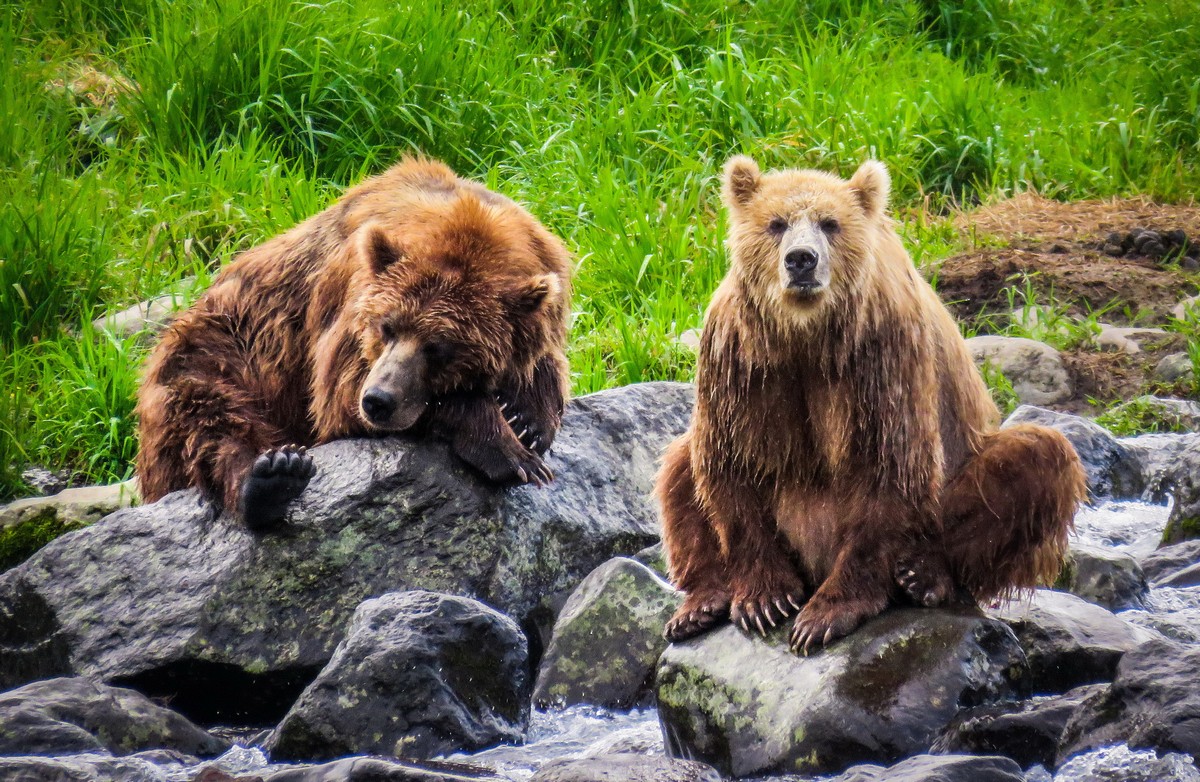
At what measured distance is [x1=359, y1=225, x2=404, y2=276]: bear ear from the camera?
541 cm

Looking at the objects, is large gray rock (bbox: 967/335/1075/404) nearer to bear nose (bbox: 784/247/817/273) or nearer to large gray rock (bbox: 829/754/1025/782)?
bear nose (bbox: 784/247/817/273)

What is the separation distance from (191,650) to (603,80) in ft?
22.6

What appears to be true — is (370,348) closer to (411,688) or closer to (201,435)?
(201,435)

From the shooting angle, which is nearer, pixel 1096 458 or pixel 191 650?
pixel 191 650

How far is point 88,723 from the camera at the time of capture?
169 inches

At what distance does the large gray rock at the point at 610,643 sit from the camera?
192 inches

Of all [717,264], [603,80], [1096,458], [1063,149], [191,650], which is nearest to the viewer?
[191,650]

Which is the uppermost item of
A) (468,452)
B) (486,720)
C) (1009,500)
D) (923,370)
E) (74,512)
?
(923,370)

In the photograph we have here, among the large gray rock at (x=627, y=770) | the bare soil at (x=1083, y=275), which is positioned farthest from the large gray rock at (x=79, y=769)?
the bare soil at (x=1083, y=275)

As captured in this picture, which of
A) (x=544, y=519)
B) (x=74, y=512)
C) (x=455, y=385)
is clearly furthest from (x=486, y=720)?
(x=74, y=512)

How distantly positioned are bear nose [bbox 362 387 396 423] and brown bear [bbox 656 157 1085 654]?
1.31 metres

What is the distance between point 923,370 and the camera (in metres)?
4.28

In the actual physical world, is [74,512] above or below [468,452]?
below

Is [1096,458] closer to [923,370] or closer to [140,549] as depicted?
[923,370]
